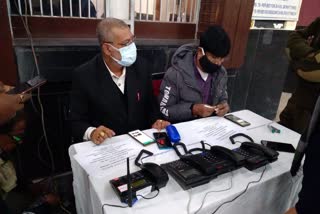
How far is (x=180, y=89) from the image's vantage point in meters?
1.74

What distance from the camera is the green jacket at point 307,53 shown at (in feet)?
5.61

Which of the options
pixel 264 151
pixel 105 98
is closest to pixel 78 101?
pixel 105 98

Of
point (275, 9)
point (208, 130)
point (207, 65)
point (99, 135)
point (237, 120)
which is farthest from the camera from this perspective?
point (275, 9)

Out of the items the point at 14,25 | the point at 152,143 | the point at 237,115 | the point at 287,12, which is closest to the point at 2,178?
the point at 152,143

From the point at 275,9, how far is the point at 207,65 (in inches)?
76.6

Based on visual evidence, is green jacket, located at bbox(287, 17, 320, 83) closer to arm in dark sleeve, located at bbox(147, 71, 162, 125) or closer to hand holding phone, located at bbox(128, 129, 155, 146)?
arm in dark sleeve, located at bbox(147, 71, 162, 125)

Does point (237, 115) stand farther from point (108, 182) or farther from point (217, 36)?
point (108, 182)

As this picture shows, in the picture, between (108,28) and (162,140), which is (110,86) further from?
(162,140)

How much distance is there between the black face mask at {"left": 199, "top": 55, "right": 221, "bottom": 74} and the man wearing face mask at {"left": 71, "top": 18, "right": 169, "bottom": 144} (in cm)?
44

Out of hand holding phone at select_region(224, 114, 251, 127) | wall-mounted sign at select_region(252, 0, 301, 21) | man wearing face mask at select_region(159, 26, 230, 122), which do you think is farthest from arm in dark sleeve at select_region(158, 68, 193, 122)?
wall-mounted sign at select_region(252, 0, 301, 21)

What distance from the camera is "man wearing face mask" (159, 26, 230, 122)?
1.61m

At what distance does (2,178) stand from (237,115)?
147cm

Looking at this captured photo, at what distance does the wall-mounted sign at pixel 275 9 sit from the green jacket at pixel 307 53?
0.95 metres

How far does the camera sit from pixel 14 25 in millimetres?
1784
